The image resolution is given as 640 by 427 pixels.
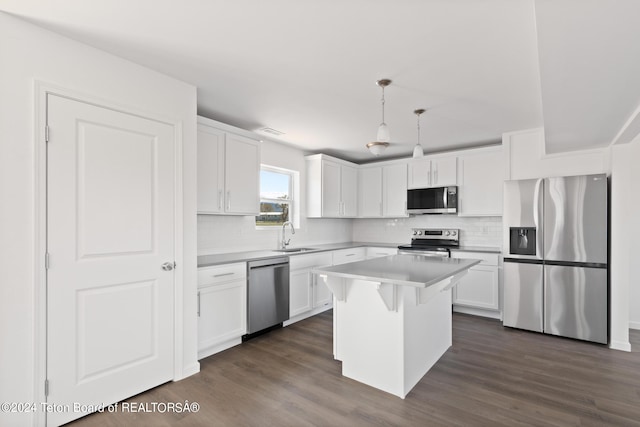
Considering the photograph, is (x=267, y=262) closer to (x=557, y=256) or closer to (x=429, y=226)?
(x=429, y=226)

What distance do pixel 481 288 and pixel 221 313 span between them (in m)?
3.34

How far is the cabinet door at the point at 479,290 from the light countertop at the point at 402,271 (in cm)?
150

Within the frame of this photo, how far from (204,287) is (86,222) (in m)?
1.15

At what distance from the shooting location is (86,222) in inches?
85.4

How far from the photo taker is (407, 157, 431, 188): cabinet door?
5082 millimetres

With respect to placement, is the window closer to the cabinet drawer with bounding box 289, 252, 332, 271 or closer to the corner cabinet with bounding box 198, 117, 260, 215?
the corner cabinet with bounding box 198, 117, 260, 215

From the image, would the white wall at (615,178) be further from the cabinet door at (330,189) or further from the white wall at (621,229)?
the cabinet door at (330,189)

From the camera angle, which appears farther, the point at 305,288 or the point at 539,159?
the point at 305,288

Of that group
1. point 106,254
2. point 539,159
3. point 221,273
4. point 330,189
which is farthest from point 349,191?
point 106,254

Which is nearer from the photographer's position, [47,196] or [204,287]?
[47,196]

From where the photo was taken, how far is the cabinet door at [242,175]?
356 centimetres

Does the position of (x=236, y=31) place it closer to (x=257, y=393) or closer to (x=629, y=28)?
(x=629, y=28)

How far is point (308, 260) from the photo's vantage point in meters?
4.27

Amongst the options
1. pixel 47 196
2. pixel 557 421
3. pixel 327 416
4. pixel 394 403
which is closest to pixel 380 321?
pixel 394 403
